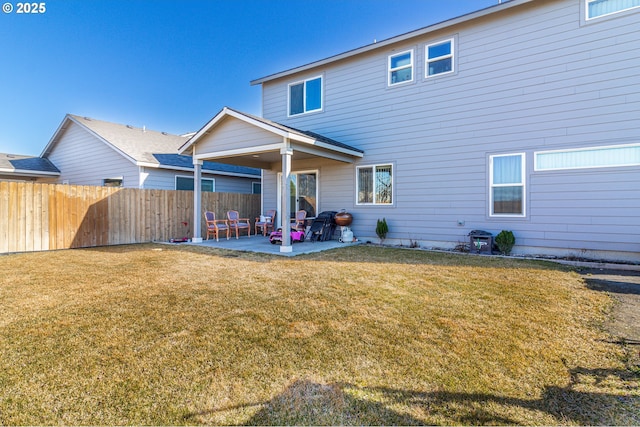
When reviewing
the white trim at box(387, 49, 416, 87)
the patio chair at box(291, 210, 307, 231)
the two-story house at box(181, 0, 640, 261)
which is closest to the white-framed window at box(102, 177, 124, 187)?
the two-story house at box(181, 0, 640, 261)

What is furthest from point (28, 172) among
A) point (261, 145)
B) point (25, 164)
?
point (261, 145)

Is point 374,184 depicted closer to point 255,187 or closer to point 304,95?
point 304,95

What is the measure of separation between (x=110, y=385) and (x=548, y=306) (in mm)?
4210

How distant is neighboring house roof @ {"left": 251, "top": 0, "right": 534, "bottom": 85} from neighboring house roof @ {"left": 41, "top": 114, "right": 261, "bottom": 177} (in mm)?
4618

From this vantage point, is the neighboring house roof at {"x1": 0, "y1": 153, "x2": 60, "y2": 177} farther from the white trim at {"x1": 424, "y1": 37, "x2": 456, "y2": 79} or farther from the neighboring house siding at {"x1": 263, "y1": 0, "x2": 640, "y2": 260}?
the white trim at {"x1": 424, "y1": 37, "x2": 456, "y2": 79}

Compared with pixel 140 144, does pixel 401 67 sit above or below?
above

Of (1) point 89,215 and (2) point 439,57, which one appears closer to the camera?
(2) point 439,57

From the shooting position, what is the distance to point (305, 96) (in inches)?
409

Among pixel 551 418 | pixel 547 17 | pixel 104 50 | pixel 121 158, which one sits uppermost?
pixel 104 50

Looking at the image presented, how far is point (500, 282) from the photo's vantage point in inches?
180

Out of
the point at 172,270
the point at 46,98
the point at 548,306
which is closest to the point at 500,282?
the point at 548,306

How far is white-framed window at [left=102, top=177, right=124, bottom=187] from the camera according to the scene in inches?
484

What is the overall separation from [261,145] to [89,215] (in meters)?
5.39

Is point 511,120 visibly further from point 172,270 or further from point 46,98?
point 46,98
